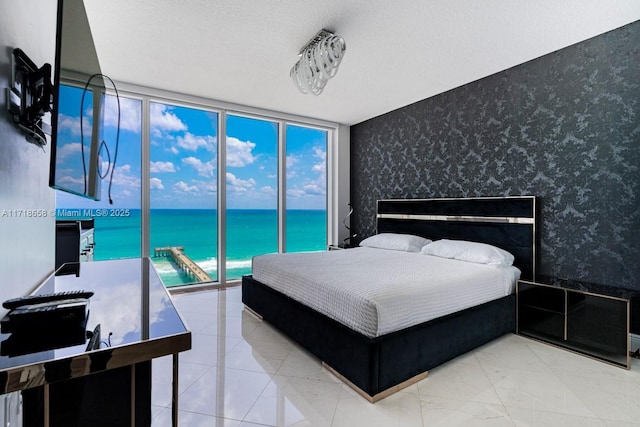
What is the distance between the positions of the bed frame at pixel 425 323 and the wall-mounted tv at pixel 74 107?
5.28 feet

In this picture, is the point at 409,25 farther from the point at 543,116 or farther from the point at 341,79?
the point at 543,116

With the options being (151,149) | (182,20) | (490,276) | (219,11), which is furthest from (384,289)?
(151,149)

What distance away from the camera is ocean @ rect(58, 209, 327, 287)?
3.92m

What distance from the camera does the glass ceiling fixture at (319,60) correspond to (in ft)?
8.13

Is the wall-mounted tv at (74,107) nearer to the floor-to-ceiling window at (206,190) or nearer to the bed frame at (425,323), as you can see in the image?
the bed frame at (425,323)

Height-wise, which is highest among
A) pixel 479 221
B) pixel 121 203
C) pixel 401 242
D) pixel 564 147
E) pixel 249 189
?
pixel 564 147

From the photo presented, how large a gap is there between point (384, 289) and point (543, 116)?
2.42 meters

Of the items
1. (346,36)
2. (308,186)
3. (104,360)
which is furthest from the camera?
(308,186)

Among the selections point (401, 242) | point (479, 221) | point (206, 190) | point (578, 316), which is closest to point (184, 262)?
point (206, 190)

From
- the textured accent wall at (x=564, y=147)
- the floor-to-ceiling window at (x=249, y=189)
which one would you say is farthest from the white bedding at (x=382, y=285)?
the floor-to-ceiling window at (x=249, y=189)

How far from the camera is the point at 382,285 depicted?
206cm

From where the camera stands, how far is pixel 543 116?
293 centimetres

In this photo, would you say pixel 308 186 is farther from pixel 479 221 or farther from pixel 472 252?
pixel 472 252

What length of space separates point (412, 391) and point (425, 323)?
415mm
